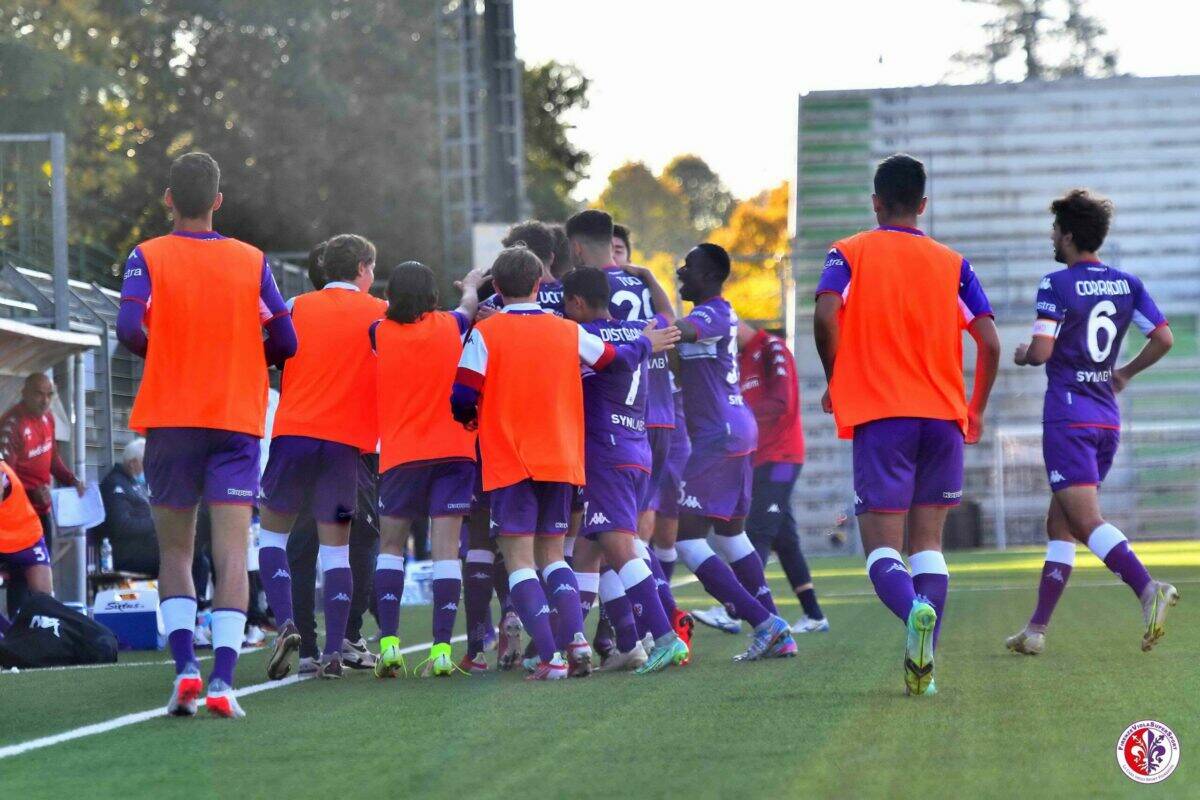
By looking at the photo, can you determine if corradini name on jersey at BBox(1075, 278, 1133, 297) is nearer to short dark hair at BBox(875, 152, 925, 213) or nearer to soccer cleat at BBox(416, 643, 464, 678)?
short dark hair at BBox(875, 152, 925, 213)

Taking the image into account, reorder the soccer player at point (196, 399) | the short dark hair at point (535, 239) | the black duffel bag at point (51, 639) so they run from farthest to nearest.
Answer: the black duffel bag at point (51, 639) → the short dark hair at point (535, 239) → the soccer player at point (196, 399)

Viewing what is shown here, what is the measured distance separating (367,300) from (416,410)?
1.91 feet

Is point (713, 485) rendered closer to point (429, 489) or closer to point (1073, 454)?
point (429, 489)

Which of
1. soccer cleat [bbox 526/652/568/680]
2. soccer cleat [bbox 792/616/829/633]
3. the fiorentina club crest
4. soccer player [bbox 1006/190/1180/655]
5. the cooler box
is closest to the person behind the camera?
the fiorentina club crest

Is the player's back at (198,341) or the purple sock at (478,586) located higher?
the player's back at (198,341)

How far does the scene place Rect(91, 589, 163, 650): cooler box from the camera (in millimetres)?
12141

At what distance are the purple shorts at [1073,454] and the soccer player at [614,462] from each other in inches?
73.3

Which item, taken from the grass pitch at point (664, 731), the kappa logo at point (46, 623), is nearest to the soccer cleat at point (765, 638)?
the grass pitch at point (664, 731)

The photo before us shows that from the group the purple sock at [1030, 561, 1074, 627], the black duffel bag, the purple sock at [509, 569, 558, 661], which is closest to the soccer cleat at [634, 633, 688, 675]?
the purple sock at [509, 569, 558, 661]

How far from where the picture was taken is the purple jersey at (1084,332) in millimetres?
9062

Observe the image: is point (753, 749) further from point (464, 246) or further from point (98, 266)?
point (98, 266)

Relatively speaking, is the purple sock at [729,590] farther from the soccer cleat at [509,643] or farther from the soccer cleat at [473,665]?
the soccer cleat at [473,665]

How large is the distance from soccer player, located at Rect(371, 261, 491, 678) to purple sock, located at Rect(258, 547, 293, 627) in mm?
412

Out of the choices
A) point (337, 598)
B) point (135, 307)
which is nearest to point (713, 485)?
point (337, 598)
